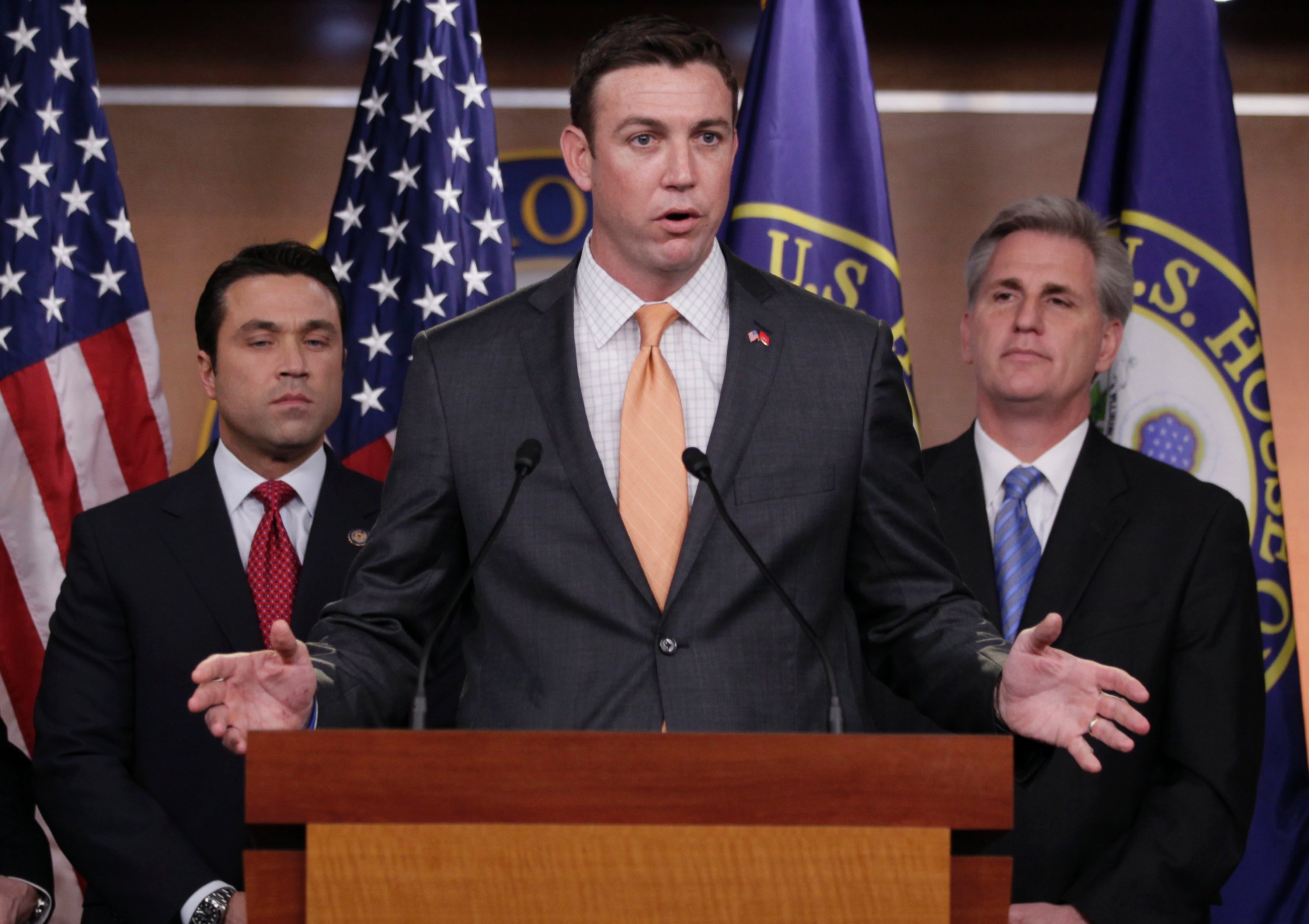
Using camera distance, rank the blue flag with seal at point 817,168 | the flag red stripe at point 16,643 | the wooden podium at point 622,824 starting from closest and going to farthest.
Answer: the wooden podium at point 622,824 < the flag red stripe at point 16,643 < the blue flag with seal at point 817,168

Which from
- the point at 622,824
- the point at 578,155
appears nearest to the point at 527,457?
the point at 622,824

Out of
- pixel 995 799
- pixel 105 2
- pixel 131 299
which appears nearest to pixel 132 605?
pixel 131 299

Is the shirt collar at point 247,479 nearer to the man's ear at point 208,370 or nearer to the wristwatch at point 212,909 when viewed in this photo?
the man's ear at point 208,370

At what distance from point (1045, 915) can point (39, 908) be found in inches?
65.4

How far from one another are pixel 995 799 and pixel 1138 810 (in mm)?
1393

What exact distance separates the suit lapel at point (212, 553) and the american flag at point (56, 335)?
1.84ft

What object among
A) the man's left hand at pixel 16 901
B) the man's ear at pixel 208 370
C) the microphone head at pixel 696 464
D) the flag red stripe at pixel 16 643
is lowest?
the man's left hand at pixel 16 901

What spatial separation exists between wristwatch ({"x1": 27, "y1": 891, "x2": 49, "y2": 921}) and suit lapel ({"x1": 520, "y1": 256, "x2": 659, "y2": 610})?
1.30 metres

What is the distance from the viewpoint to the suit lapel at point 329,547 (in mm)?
2586

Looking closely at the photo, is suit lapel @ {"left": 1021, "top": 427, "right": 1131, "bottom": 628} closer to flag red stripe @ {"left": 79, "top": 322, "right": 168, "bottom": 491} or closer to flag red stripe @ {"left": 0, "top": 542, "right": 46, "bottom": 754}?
flag red stripe @ {"left": 79, "top": 322, "right": 168, "bottom": 491}

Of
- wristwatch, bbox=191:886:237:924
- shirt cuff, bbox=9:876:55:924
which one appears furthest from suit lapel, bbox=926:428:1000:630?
shirt cuff, bbox=9:876:55:924

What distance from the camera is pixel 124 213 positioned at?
10.8 ft

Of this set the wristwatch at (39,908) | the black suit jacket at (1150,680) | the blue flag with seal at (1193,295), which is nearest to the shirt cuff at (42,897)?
the wristwatch at (39,908)

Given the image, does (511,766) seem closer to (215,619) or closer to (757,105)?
(215,619)
